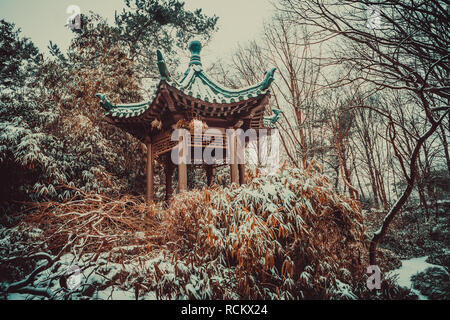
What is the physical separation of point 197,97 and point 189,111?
0.40 metres

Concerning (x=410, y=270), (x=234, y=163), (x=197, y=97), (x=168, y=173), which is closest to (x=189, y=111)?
(x=197, y=97)

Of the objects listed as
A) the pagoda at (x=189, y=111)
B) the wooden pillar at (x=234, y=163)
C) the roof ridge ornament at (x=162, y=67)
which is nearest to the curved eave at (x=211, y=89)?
the pagoda at (x=189, y=111)

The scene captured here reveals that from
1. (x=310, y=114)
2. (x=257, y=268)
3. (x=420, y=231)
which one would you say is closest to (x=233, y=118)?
(x=257, y=268)

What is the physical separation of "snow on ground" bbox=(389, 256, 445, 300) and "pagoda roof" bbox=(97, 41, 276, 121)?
4.52 meters

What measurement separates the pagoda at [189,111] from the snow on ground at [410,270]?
412 centimetres

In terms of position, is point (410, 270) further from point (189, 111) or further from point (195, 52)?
point (195, 52)

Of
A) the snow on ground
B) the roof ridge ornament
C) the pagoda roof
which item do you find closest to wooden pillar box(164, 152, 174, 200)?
the pagoda roof

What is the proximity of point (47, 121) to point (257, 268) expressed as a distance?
23.3ft

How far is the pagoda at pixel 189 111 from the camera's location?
14.9ft

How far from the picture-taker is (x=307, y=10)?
9.94ft

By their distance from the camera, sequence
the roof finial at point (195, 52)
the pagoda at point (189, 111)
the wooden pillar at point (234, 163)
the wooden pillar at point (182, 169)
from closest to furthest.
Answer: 1. the pagoda at point (189, 111)
2. the wooden pillar at point (182, 169)
3. the wooden pillar at point (234, 163)
4. the roof finial at point (195, 52)

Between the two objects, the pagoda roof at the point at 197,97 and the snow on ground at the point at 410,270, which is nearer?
the pagoda roof at the point at 197,97

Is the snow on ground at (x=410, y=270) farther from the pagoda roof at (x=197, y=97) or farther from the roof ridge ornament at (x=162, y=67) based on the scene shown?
the roof ridge ornament at (x=162, y=67)
